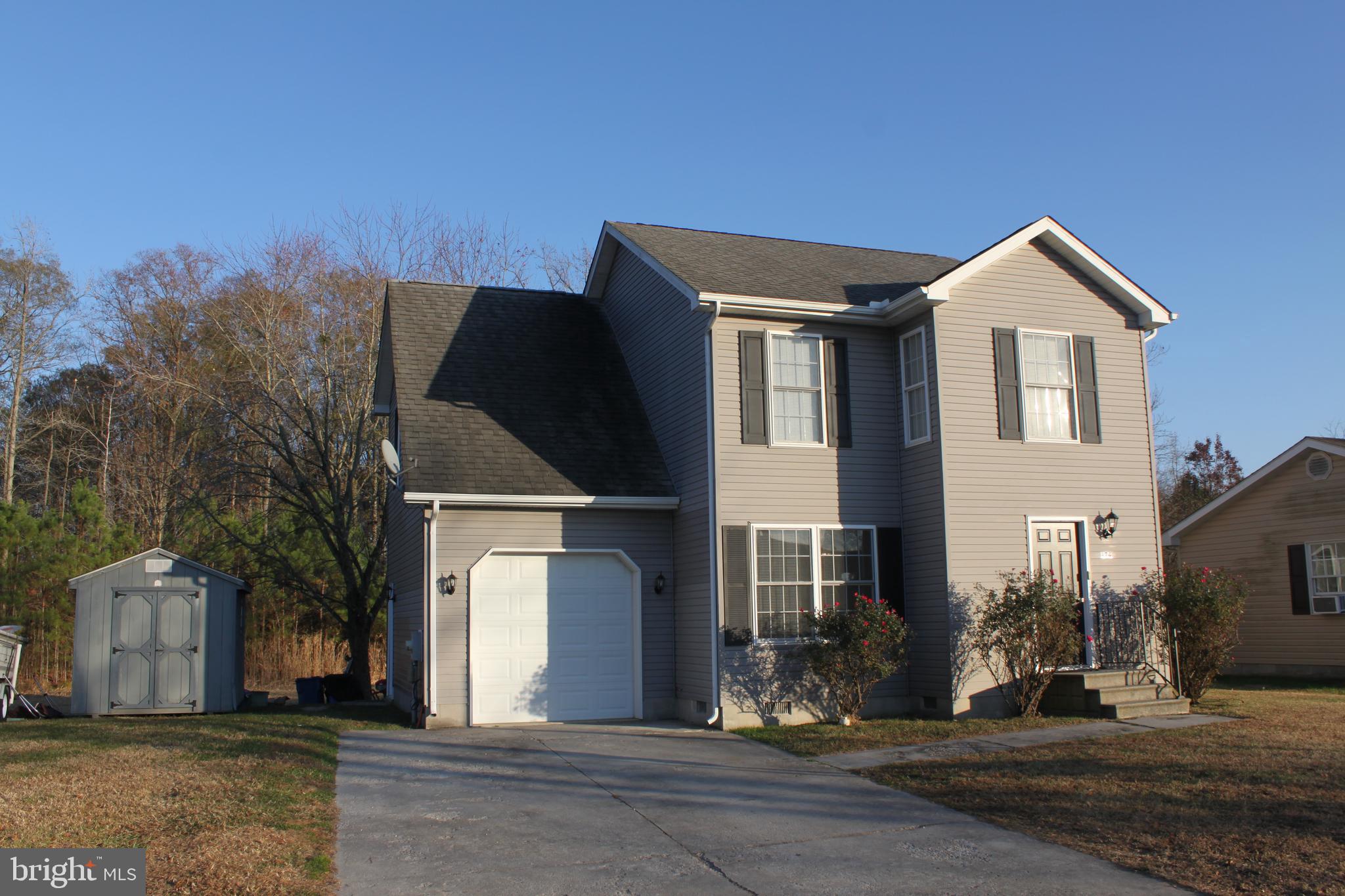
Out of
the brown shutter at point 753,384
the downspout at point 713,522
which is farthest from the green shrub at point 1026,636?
the brown shutter at point 753,384

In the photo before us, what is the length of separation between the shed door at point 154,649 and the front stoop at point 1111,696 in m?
11.4

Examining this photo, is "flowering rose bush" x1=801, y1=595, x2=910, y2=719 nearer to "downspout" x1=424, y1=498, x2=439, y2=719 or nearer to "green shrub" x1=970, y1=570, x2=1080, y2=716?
"green shrub" x1=970, y1=570, x2=1080, y2=716

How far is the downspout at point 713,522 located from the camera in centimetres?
1207

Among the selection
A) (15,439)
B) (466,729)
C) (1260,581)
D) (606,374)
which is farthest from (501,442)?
(15,439)

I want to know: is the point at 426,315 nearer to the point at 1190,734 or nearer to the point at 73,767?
the point at 73,767

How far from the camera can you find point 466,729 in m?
12.1

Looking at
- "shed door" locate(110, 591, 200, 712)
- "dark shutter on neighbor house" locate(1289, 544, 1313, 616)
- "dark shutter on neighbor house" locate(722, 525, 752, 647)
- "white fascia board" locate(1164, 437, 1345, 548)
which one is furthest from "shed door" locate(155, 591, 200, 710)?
"dark shutter on neighbor house" locate(1289, 544, 1313, 616)

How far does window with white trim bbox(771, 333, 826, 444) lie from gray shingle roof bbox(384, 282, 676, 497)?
1.86 meters

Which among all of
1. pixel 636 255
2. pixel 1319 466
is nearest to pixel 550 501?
pixel 636 255

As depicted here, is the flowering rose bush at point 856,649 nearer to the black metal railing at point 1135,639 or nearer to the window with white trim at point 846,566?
the window with white trim at point 846,566

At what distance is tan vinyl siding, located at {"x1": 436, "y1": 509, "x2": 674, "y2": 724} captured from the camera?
12383 mm

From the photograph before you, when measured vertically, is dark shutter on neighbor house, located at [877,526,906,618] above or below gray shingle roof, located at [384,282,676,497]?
below

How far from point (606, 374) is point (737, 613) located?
493 cm

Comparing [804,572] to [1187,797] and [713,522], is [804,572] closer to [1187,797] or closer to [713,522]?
[713,522]
